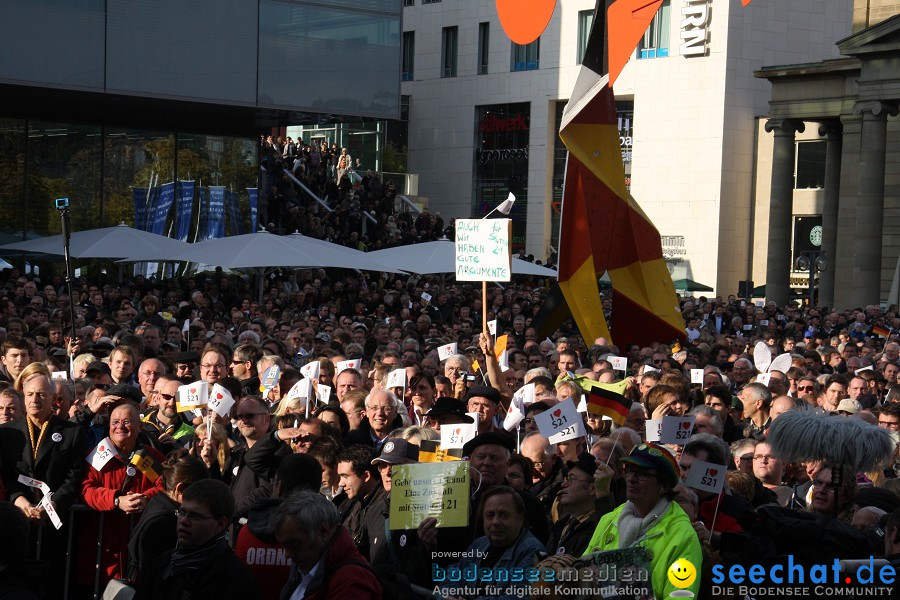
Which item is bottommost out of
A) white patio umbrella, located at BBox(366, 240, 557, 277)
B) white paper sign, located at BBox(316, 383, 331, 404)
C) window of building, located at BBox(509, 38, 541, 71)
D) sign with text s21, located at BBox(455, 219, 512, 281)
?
white paper sign, located at BBox(316, 383, 331, 404)

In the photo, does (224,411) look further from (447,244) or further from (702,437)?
(447,244)

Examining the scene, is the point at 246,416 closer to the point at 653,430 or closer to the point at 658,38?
the point at 653,430

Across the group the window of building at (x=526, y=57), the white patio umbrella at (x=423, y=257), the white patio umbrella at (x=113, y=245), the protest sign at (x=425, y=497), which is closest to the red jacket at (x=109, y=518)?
the protest sign at (x=425, y=497)

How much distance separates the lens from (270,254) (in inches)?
957

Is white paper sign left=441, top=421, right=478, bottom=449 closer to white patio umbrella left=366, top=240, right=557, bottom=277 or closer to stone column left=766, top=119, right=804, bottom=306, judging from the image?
white patio umbrella left=366, top=240, right=557, bottom=277

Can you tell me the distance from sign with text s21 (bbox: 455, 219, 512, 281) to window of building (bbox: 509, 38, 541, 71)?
48537 millimetres

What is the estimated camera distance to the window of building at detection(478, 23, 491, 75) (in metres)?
65.7

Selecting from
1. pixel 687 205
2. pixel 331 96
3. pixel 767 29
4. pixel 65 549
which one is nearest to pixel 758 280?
pixel 687 205

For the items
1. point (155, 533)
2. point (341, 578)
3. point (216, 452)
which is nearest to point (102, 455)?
point (216, 452)

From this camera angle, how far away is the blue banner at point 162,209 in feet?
109

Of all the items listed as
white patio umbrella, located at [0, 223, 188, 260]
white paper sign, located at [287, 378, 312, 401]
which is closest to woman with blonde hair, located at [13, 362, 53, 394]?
white paper sign, located at [287, 378, 312, 401]

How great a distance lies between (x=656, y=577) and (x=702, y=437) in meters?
1.84

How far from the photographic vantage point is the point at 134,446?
27.9ft

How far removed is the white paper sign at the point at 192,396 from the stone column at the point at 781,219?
4150 cm
